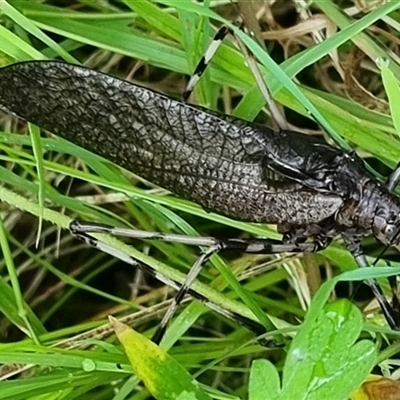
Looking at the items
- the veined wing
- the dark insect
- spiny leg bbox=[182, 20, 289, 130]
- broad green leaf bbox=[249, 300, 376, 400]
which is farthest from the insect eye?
broad green leaf bbox=[249, 300, 376, 400]

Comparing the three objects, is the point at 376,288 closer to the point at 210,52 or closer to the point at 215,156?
the point at 215,156

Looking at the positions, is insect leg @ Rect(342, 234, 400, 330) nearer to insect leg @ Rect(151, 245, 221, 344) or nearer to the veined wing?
the veined wing

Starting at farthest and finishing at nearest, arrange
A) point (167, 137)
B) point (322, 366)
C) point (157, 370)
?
point (167, 137) → point (157, 370) → point (322, 366)

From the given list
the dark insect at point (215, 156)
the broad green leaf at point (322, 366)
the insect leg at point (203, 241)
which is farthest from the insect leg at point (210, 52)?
the broad green leaf at point (322, 366)

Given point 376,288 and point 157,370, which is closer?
point 157,370

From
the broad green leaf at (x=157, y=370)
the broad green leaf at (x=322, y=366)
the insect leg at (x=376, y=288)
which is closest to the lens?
the broad green leaf at (x=322, y=366)

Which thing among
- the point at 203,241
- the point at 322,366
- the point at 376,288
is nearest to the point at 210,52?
the point at 203,241

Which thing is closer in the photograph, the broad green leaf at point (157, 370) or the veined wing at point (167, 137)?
the broad green leaf at point (157, 370)

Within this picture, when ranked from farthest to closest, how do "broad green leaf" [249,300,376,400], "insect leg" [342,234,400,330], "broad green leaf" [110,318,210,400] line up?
"insect leg" [342,234,400,330] < "broad green leaf" [110,318,210,400] < "broad green leaf" [249,300,376,400]

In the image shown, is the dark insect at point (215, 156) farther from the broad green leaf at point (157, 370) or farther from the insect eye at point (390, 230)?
the broad green leaf at point (157, 370)
